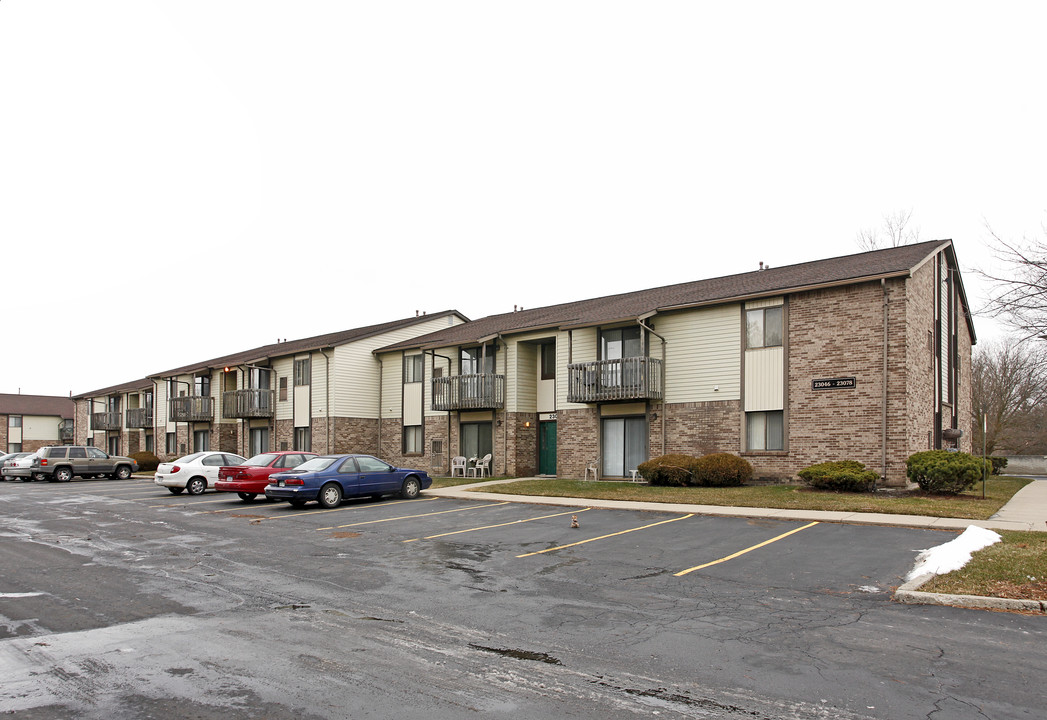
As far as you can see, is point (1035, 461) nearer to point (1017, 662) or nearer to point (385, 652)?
point (1017, 662)

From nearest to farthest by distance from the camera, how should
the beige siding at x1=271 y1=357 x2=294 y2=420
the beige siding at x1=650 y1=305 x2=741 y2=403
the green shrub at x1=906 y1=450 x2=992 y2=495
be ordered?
the green shrub at x1=906 y1=450 x2=992 y2=495 → the beige siding at x1=650 y1=305 x2=741 y2=403 → the beige siding at x1=271 y1=357 x2=294 y2=420

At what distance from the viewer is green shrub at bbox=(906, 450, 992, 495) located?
58.6ft

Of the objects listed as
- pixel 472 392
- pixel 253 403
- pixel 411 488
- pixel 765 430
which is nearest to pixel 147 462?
pixel 253 403

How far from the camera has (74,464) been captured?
118 feet

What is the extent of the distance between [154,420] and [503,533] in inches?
1703

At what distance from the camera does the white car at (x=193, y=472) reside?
25.4 metres

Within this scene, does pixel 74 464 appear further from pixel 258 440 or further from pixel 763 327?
pixel 763 327

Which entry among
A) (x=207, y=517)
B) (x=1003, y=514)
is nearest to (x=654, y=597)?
(x=1003, y=514)

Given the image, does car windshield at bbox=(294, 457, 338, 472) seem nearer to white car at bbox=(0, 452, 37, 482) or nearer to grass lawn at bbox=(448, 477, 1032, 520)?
grass lawn at bbox=(448, 477, 1032, 520)

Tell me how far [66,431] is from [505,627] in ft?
253

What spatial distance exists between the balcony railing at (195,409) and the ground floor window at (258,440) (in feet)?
11.1

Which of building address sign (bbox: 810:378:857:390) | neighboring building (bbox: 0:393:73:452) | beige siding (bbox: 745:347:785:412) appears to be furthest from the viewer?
neighboring building (bbox: 0:393:73:452)

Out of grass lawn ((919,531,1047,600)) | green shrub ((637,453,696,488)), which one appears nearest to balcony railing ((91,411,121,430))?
green shrub ((637,453,696,488))

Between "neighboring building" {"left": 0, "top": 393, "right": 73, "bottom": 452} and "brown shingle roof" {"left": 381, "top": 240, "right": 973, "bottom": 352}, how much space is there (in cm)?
5307
